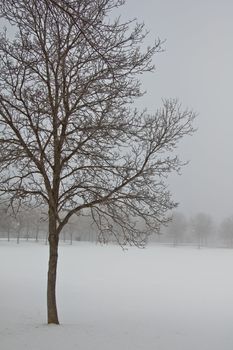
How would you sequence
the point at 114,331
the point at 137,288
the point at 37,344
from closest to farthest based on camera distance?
the point at 37,344 → the point at 114,331 → the point at 137,288

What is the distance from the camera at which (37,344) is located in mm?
9453

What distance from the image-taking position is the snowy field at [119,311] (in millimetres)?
10523

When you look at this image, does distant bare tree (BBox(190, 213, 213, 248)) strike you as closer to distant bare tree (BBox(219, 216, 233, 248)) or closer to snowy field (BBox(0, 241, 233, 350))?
distant bare tree (BBox(219, 216, 233, 248))

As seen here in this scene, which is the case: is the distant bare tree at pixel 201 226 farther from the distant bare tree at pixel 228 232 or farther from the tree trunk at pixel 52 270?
the tree trunk at pixel 52 270

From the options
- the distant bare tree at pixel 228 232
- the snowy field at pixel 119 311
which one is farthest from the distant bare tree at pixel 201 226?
the snowy field at pixel 119 311

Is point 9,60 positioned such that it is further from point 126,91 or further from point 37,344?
point 37,344

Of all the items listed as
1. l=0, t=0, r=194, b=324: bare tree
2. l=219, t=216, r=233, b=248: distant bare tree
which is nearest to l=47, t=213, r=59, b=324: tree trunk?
l=0, t=0, r=194, b=324: bare tree

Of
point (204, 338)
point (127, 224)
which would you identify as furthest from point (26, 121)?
point (204, 338)

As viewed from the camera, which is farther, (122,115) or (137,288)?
(137,288)

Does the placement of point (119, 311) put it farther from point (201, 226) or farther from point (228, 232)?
point (228, 232)

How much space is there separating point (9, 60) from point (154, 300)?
14912 millimetres

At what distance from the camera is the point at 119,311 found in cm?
1838

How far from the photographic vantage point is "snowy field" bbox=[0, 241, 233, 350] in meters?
10.5

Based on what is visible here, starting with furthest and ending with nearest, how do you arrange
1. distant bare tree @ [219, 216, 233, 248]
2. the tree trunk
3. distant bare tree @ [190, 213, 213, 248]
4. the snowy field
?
1. distant bare tree @ [219, 216, 233, 248]
2. distant bare tree @ [190, 213, 213, 248]
3. the tree trunk
4. the snowy field
